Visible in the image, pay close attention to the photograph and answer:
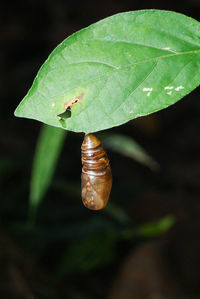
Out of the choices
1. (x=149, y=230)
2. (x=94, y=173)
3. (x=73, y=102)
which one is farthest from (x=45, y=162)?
(x=73, y=102)

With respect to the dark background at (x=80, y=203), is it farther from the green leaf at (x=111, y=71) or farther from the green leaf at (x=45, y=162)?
the green leaf at (x=111, y=71)

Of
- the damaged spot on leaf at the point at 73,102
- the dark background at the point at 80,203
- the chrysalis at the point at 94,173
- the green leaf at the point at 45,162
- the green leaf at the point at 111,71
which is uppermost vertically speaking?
the green leaf at the point at 111,71

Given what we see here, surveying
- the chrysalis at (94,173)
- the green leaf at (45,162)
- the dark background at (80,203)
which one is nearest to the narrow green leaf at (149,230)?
the dark background at (80,203)

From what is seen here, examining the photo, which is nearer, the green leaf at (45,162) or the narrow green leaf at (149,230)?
the green leaf at (45,162)

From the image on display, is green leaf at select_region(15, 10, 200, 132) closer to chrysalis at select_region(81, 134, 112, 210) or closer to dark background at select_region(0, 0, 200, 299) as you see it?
chrysalis at select_region(81, 134, 112, 210)

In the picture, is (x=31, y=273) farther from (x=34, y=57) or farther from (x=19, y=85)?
(x=34, y=57)

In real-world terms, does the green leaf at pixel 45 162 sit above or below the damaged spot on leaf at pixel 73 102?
below
